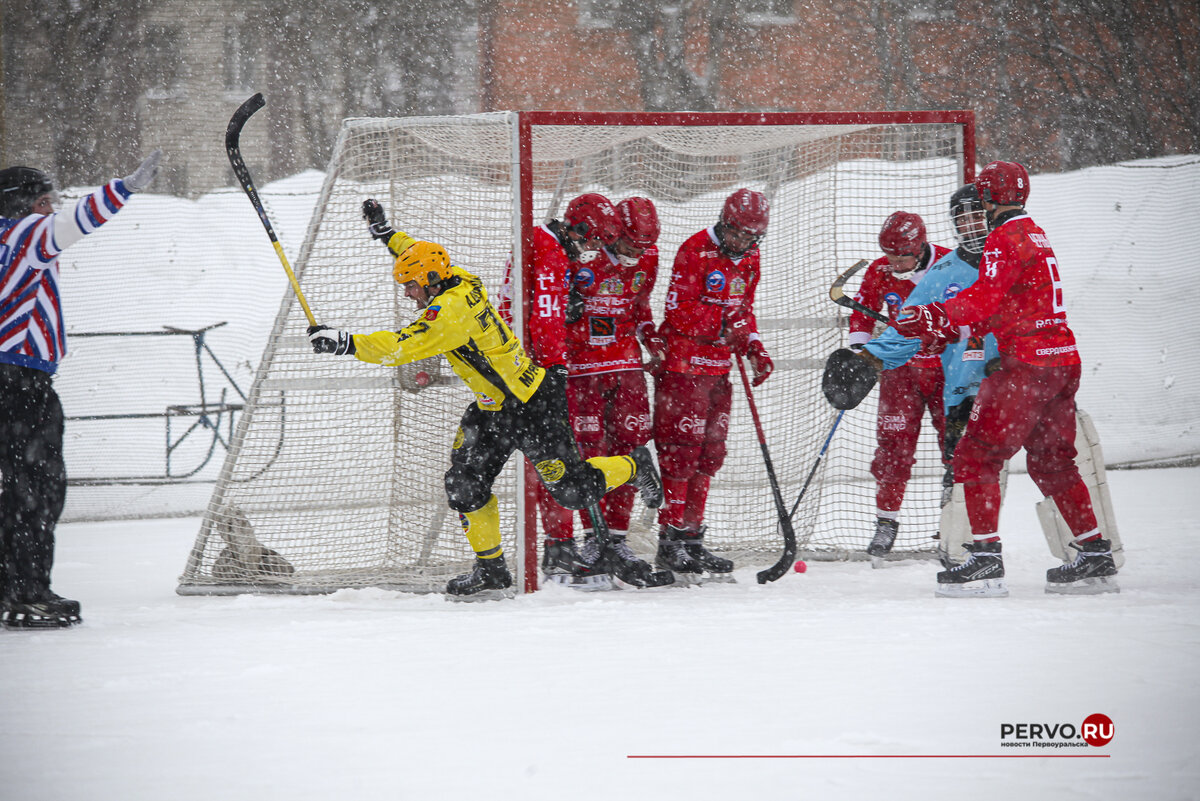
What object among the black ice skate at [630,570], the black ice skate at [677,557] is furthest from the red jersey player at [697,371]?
the black ice skate at [630,570]

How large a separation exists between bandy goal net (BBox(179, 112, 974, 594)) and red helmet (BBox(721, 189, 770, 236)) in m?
0.43

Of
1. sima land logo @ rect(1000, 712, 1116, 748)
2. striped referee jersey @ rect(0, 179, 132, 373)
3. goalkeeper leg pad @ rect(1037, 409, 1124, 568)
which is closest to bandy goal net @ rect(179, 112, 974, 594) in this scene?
striped referee jersey @ rect(0, 179, 132, 373)

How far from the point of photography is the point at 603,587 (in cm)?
399

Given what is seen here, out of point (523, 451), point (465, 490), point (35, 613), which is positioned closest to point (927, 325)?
point (523, 451)

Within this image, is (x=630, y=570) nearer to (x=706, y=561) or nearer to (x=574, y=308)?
(x=706, y=561)

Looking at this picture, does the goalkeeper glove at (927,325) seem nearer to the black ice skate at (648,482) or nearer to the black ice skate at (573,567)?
the black ice skate at (648,482)

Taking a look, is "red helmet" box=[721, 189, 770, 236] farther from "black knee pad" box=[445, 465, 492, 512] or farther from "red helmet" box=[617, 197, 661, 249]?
"black knee pad" box=[445, 465, 492, 512]

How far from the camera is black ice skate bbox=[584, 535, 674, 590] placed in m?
4.01

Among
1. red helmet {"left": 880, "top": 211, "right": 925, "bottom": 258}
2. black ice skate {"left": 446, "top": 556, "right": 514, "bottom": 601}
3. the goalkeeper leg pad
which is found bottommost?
black ice skate {"left": 446, "top": 556, "right": 514, "bottom": 601}

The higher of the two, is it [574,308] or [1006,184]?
[1006,184]

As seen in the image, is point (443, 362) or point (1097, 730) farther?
point (443, 362)

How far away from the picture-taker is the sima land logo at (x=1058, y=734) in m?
2.10

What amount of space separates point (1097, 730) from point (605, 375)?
236cm

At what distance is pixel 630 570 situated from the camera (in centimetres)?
401
